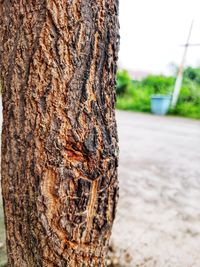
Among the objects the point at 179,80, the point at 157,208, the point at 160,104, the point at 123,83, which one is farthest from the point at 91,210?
the point at 123,83

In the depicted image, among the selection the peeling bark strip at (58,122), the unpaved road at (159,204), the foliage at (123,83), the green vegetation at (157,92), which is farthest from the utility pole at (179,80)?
the peeling bark strip at (58,122)

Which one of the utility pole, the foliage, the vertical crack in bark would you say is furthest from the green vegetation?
the vertical crack in bark

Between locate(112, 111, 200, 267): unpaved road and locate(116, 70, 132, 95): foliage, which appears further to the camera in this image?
locate(116, 70, 132, 95): foliage

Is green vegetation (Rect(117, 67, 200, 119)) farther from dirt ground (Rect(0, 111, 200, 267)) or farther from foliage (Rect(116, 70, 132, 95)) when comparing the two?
dirt ground (Rect(0, 111, 200, 267))

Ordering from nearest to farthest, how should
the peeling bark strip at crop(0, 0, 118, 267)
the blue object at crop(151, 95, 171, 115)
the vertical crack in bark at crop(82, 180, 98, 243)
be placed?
the peeling bark strip at crop(0, 0, 118, 267) → the vertical crack in bark at crop(82, 180, 98, 243) → the blue object at crop(151, 95, 171, 115)

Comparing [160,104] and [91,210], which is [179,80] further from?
[91,210]

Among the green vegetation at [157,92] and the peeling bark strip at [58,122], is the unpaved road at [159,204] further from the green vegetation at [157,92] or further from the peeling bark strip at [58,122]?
the green vegetation at [157,92]

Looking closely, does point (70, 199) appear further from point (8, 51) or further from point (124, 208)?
point (124, 208)
